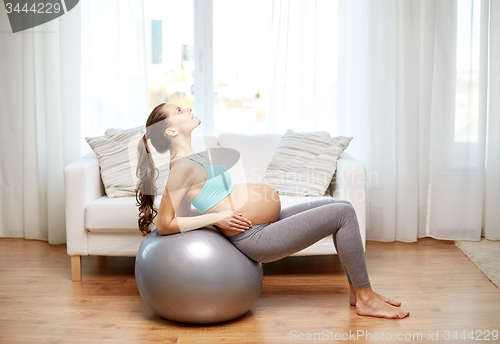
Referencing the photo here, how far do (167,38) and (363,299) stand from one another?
2.32 metres

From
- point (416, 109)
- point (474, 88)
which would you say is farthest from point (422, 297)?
point (474, 88)

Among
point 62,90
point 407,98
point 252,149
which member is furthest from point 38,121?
point 407,98

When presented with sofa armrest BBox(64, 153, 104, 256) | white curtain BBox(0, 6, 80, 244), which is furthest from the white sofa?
white curtain BBox(0, 6, 80, 244)

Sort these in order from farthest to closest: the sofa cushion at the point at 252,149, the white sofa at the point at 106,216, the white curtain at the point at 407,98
Result: 1. the white curtain at the point at 407,98
2. the sofa cushion at the point at 252,149
3. the white sofa at the point at 106,216

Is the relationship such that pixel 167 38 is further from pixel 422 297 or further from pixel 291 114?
pixel 422 297

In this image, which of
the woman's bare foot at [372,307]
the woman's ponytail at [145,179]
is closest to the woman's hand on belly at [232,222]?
the woman's ponytail at [145,179]

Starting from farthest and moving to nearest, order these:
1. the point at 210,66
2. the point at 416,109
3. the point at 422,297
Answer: the point at 210,66, the point at 416,109, the point at 422,297

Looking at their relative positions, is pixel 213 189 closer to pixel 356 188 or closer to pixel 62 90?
pixel 356 188

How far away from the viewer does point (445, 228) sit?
131 inches

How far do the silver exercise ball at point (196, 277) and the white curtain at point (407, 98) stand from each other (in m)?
1.61

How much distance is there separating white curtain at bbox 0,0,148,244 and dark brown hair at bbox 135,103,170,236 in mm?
1348

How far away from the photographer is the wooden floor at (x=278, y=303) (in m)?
1.96

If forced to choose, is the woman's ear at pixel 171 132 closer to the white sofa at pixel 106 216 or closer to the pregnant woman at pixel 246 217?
the pregnant woman at pixel 246 217

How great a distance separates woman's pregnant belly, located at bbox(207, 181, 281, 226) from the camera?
6.57 ft
